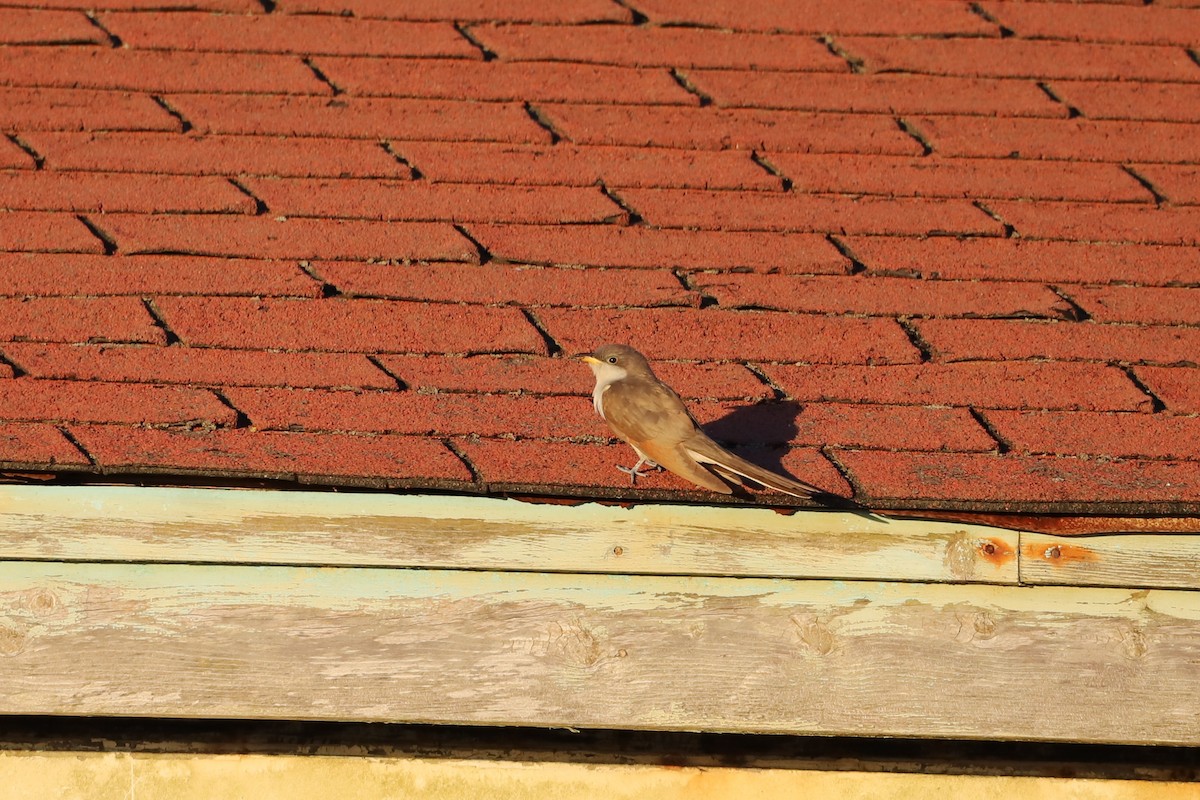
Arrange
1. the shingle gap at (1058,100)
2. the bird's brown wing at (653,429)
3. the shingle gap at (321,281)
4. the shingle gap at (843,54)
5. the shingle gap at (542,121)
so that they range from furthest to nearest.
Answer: the shingle gap at (843,54) < the shingle gap at (1058,100) < the shingle gap at (542,121) < the shingle gap at (321,281) < the bird's brown wing at (653,429)

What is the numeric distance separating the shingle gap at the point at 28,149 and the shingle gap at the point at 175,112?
424 mm

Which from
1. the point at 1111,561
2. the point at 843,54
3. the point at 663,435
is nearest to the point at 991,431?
the point at 1111,561

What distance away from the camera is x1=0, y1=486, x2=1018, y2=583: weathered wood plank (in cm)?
356

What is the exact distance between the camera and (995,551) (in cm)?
362

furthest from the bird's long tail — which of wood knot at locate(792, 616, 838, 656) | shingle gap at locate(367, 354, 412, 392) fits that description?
shingle gap at locate(367, 354, 412, 392)

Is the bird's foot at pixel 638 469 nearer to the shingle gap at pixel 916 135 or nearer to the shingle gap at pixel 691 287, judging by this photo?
the shingle gap at pixel 691 287

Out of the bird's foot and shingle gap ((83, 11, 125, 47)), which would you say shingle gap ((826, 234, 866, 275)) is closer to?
the bird's foot

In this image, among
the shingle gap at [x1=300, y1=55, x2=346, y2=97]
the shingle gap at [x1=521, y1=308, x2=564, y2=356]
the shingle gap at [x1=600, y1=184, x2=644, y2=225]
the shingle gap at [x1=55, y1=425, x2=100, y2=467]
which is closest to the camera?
the shingle gap at [x1=55, y1=425, x2=100, y2=467]

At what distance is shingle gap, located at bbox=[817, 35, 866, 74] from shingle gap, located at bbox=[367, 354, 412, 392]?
2151 mm

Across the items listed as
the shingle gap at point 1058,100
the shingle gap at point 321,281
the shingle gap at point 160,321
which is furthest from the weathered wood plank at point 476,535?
the shingle gap at point 1058,100

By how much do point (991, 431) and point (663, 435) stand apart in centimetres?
90

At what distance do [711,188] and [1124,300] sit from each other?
1325 millimetres

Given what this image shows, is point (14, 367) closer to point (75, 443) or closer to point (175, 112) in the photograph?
point (75, 443)

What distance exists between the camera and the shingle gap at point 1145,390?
3807mm
